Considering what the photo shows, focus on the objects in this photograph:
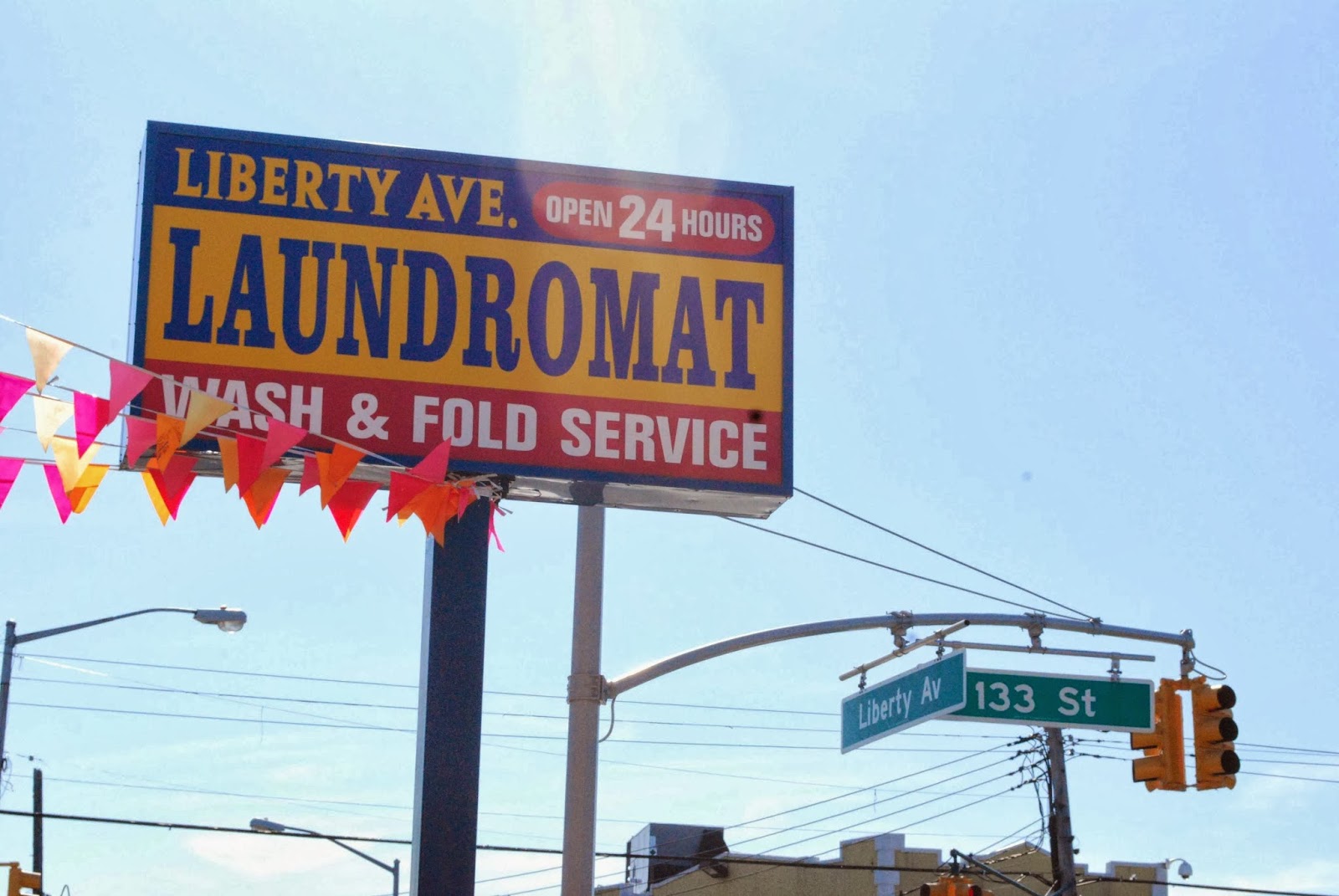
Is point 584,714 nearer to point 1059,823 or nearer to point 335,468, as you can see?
point 335,468

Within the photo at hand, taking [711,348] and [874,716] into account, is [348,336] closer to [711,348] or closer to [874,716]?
[711,348]

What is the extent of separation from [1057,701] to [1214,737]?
2.15 m

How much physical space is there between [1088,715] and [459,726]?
6264 millimetres

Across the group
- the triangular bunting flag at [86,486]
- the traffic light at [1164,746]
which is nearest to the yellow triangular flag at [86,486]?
the triangular bunting flag at [86,486]

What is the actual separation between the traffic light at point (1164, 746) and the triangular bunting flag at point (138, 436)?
391 inches

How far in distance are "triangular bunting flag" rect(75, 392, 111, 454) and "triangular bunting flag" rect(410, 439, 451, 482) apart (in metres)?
2.28

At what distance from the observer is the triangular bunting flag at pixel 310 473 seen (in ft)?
41.5

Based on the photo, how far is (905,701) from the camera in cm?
1556

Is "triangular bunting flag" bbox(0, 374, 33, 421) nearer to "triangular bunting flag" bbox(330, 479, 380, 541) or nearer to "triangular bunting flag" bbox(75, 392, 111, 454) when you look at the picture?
"triangular bunting flag" bbox(75, 392, 111, 454)

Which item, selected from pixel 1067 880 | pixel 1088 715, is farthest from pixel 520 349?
pixel 1067 880

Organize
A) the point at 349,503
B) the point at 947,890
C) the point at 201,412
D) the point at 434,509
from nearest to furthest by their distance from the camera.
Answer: the point at 201,412 < the point at 434,509 < the point at 349,503 < the point at 947,890

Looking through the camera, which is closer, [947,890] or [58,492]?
[58,492]

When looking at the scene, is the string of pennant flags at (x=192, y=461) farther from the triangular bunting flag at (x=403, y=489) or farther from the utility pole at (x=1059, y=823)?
the utility pole at (x=1059, y=823)

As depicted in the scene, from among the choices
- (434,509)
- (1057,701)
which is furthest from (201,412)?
(1057,701)
